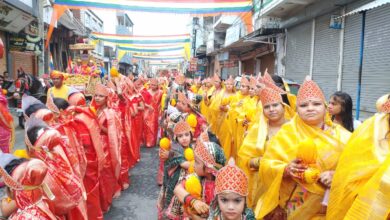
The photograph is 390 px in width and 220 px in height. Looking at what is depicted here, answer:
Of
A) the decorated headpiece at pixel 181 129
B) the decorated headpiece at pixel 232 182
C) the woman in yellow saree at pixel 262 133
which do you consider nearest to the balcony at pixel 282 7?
the woman in yellow saree at pixel 262 133

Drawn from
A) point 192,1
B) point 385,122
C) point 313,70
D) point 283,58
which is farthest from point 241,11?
point 385,122

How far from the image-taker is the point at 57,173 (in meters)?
2.70

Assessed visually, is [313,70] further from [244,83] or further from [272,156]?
[272,156]

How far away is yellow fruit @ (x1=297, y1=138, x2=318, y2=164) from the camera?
2.53 m

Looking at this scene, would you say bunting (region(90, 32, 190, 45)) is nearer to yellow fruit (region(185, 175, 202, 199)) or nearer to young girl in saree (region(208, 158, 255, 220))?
yellow fruit (region(185, 175, 202, 199))

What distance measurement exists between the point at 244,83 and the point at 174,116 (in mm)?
2174

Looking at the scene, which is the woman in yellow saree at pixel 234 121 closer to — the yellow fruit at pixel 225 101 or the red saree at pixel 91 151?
the yellow fruit at pixel 225 101

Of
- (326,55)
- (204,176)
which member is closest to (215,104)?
(326,55)

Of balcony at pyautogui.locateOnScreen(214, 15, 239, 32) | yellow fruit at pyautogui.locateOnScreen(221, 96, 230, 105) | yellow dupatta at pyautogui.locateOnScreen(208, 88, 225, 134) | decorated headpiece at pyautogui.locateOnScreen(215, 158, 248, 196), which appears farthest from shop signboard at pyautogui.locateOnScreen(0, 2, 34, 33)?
decorated headpiece at pyautogui.locateOnScreen(215, 158, 248, 196)

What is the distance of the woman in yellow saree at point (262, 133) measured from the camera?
3.67 m

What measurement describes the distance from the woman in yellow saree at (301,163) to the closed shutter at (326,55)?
25.2 ft

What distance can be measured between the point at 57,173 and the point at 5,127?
3224 millimetres

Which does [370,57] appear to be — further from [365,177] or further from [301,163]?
[365,177]

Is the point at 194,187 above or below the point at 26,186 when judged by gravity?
below
